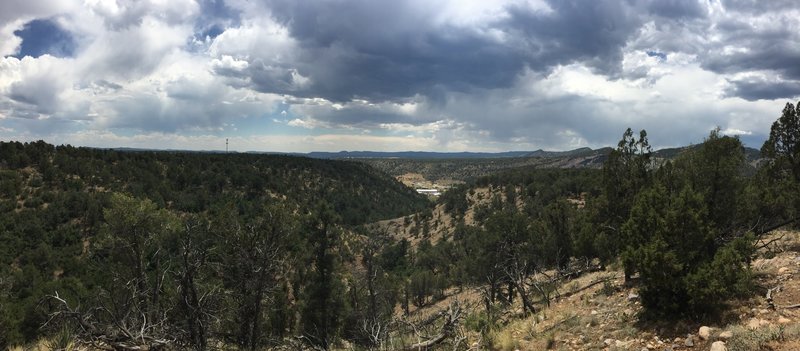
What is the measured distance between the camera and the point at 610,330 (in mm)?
10641

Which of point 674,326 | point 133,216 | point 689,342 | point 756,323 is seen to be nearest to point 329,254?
point 133,216

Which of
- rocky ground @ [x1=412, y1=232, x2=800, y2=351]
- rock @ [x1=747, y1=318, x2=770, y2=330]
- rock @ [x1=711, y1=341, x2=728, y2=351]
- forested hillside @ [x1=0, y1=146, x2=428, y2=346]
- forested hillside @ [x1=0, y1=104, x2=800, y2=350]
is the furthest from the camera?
forested hillside @ [x1=0, y1=146, x2=428, y2=346]

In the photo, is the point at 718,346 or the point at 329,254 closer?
the point at 718,346

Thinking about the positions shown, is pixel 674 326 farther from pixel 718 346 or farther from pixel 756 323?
pixel 718 346

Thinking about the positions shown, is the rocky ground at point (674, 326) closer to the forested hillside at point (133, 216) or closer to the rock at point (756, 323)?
the rock at point (756, 323)

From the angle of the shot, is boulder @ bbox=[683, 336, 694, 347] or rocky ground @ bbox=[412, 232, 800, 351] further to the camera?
boulder @ bbox=[683, 336, 694, 347]

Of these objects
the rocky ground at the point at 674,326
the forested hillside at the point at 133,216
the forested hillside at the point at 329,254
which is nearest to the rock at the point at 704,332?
the rocky ground at the point at 674,326

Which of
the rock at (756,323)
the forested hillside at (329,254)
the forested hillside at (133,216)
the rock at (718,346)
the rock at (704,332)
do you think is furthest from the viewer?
the forested hillside at (133,216)

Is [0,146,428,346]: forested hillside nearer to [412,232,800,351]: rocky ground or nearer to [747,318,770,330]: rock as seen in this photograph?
[412,232,800,351]: rocky ground

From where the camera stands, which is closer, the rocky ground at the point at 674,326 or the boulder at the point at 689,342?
the rocky ground at the point at 674,326

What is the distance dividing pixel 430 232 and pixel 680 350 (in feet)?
354

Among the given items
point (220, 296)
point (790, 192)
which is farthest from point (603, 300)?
point (220, 296)

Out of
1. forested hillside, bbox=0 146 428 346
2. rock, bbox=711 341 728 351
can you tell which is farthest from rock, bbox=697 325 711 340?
forested hillside, bbox=0 146 428 346

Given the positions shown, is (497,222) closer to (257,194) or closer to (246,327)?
(246,327)
